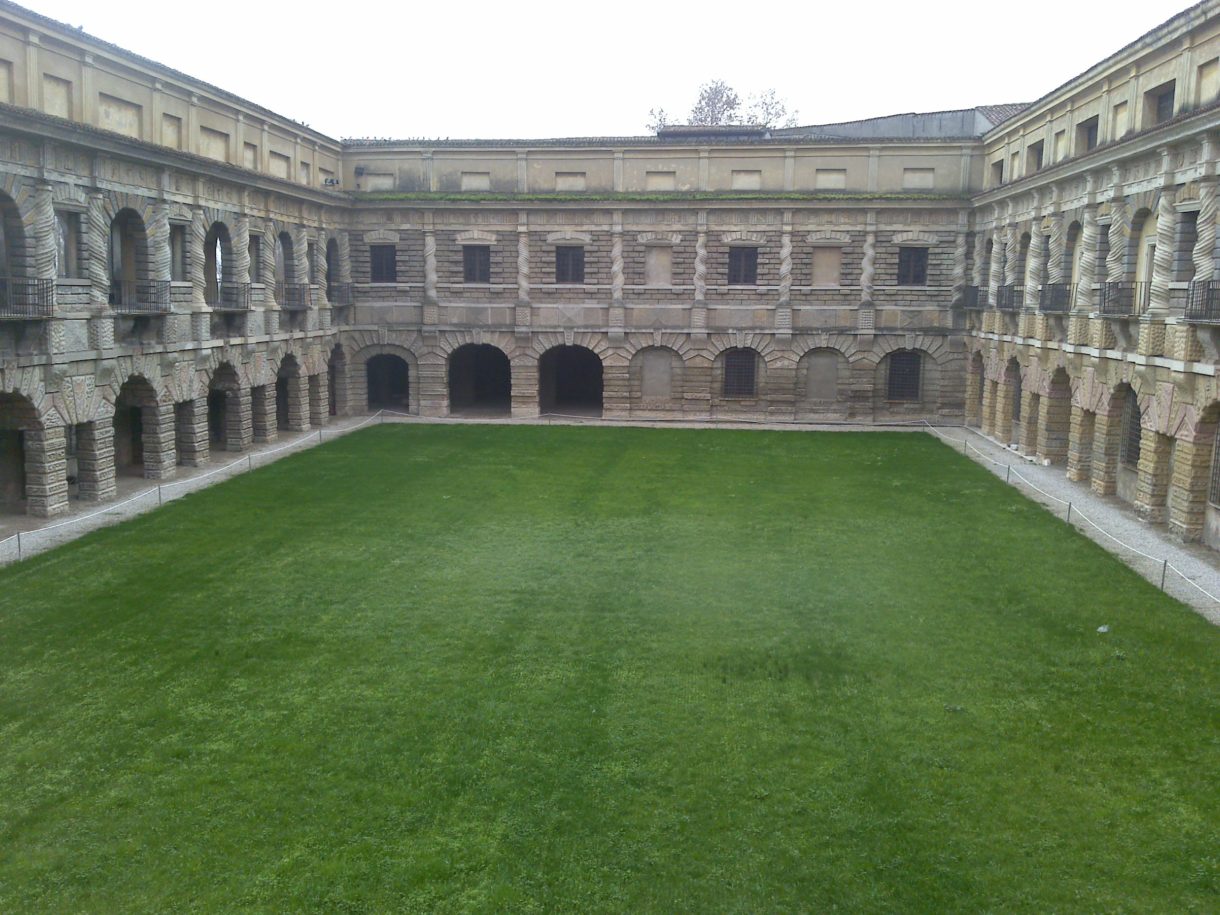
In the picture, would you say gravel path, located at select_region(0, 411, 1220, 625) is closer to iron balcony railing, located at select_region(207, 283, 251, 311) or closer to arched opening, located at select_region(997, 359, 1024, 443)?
arched opening, located at select_region(997, 359, 1024, 443)

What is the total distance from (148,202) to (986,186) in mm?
27217

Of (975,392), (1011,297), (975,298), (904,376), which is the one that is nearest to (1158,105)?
(1011,297)

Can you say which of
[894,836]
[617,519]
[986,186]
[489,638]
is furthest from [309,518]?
[986,186]

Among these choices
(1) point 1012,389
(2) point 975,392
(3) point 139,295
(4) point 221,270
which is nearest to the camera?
(3) point 139,295

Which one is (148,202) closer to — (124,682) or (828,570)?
(124,682)

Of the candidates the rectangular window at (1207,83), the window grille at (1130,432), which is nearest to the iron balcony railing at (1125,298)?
the window grille at (1130,432)

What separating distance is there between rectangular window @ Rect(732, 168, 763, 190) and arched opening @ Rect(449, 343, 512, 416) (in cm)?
1158

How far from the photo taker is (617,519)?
23.2 m

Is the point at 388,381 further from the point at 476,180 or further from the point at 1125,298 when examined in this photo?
the point at 1125,298

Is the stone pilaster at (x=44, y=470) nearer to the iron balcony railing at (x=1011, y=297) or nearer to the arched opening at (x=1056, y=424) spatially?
the arched opening at (x=1056, y=424)

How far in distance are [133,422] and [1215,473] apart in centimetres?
2538

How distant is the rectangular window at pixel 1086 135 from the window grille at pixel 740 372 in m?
13.8

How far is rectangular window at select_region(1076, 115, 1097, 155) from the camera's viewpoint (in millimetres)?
28134

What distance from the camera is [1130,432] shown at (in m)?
25.1
